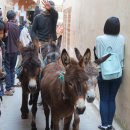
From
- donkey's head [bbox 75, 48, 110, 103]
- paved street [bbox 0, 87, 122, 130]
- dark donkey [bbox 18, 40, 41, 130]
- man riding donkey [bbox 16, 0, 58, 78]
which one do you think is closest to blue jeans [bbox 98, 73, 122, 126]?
paved street [bbox 0, 87, 122, 130]

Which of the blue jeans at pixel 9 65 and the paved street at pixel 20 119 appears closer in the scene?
the paved street at pixel 20 119

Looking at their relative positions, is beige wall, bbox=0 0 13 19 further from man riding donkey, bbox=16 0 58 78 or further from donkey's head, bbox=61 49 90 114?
donkey's head, bbox=61 49 90 114

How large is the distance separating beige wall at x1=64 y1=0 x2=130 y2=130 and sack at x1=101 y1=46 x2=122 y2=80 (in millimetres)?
264

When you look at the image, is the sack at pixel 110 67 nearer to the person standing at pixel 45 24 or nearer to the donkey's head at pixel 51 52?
the donkey's head at pixel 51 52

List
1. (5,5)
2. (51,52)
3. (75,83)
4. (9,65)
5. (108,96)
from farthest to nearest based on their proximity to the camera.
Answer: (5,5), (9,65), (51,52), (108,96), (75,83)

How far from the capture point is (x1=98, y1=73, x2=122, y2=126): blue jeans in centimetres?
608

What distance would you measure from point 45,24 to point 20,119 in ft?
8.51

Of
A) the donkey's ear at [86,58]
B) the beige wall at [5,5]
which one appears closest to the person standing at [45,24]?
the donkey's ear at [86,58]

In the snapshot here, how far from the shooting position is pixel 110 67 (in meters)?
5.88

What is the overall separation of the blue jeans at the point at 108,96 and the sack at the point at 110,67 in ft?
0.52

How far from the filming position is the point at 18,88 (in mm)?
9969

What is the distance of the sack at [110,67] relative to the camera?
19.2ft

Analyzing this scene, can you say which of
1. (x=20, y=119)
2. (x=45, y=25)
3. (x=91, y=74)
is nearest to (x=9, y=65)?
(x=45, y=25)

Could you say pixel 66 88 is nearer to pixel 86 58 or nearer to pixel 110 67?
pixel 86 58
